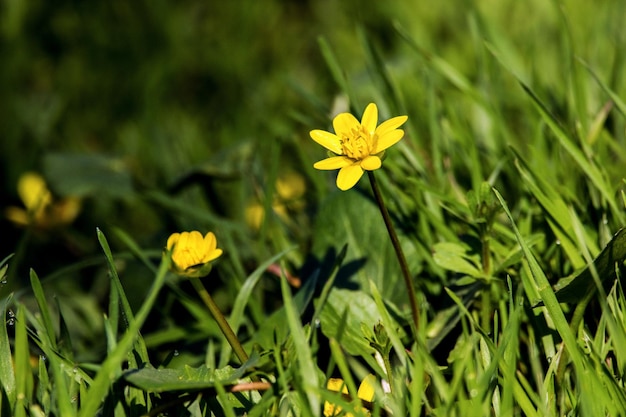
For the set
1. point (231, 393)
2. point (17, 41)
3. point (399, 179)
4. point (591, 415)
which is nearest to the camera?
point (591, 415)

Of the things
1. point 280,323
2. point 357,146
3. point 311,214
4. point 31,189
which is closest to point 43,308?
point 280,323

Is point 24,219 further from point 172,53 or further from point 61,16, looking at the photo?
point 61,16

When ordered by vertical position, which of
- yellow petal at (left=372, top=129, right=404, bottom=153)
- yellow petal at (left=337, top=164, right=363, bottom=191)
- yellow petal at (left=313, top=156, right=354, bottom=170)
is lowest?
yellow petal at (left=337, top=164, right=363, bottom=191)

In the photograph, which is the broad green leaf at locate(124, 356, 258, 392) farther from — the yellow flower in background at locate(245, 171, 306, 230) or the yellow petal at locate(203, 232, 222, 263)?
the yellow flower in background at locate(245, 171, 306, 230)

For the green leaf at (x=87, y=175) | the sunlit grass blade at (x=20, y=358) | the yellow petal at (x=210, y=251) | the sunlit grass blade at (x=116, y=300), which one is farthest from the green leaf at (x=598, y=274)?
the green leaf at (x=87, y=175)

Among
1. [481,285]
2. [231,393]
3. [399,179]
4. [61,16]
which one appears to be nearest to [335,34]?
[61,16]

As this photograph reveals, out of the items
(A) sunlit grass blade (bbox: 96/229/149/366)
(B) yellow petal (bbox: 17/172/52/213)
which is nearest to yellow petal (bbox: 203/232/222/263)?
(A) sunlit grass blade (bbox: 96/229/149/366)
